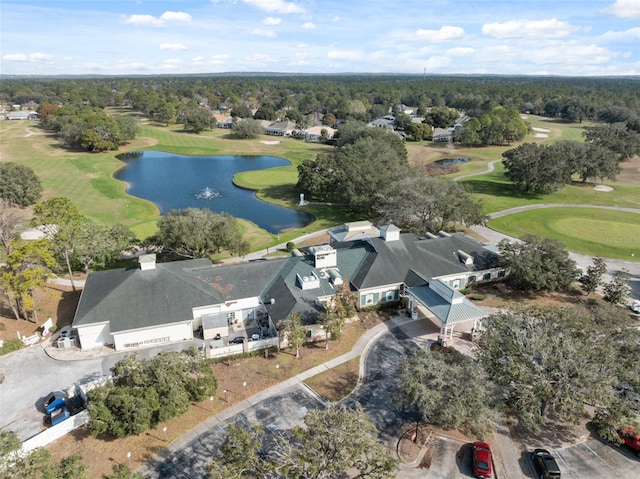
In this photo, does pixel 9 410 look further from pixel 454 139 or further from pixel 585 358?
pixel 454 139

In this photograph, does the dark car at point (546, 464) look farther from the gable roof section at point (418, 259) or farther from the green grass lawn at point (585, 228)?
the green grass lawn at point (585, 228)

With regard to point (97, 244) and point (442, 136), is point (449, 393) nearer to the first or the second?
point (97, 244)

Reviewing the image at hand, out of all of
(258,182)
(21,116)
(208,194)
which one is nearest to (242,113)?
(258,182)

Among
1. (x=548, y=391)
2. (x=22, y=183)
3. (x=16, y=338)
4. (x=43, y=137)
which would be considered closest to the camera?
(x=548, y=391)

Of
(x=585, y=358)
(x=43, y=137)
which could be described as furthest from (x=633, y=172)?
(x=43, y=137)

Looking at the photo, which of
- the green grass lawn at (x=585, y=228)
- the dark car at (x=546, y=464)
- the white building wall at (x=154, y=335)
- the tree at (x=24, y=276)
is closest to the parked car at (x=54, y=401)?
the white building wall at (x=154, y=335)
